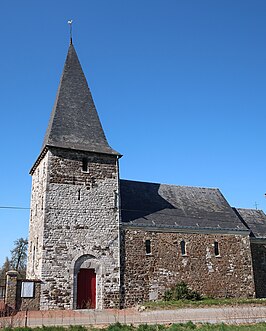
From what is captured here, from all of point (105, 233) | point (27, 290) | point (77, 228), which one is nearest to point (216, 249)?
point (105, 233)

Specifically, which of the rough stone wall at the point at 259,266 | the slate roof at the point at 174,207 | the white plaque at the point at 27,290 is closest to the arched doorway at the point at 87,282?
the white plaque at the point at 27,290

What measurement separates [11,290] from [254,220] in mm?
19730

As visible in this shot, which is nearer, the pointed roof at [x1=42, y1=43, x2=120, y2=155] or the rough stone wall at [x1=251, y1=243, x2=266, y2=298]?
the pointed roof at [x1=42, y1=43, x2=120, y2=155]

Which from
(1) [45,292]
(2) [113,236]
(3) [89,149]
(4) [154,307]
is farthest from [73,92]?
(4) [154,307]

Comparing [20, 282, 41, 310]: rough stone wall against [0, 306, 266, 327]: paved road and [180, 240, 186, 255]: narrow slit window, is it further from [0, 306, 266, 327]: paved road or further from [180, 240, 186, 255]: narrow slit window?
[180, 240, 186, 255]: narrow slit window

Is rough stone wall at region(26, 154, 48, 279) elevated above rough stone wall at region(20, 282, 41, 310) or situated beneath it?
elevated above

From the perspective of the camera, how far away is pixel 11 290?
17734 millimetres

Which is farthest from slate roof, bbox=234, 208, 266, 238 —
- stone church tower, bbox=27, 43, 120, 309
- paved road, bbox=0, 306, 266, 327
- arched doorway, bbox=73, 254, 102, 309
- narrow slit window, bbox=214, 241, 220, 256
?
arched doorway, bbox=73, 254, 102, 309

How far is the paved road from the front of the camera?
49.3 feet

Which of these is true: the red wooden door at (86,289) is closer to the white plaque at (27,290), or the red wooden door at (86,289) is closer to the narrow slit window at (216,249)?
the white plaque at (27,290)

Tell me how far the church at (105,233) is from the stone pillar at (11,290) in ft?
4.24

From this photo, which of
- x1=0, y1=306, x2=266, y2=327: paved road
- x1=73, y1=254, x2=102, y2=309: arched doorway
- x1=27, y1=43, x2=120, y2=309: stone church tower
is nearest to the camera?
x1=0, y1=306, x2=266, y2=327: paved road

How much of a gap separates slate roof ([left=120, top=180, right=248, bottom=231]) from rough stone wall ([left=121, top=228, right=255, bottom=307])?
2.42 feet

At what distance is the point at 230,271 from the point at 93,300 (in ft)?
30.1
